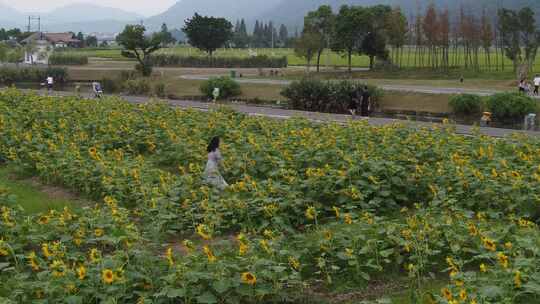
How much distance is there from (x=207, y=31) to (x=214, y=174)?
53067 millimetres

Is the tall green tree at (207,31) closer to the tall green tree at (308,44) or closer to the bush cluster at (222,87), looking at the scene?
the tall green tree at (308,44)

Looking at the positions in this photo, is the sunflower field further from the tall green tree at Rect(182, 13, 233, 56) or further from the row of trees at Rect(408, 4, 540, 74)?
the tall green tree at Rect(182, 13, 233, 56)

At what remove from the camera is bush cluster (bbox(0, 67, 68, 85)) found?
5278cm

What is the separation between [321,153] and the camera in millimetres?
12734

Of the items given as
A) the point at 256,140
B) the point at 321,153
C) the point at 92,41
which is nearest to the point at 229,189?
the point at 321,153

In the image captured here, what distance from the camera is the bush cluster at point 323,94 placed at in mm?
32625

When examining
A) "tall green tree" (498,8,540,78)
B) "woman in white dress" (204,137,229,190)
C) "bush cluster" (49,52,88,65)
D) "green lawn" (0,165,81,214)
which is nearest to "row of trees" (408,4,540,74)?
"tall green tree" (498,8,540,78)

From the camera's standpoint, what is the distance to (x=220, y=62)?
65062mm

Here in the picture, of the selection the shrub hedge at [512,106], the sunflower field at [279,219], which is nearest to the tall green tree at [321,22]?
the shrub hedge at [512,106]

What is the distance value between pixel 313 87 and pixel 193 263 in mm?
27161

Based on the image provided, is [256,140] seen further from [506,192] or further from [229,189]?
[506,192]

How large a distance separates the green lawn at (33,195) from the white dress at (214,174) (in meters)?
2.27

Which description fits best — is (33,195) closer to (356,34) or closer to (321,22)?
(356,34)

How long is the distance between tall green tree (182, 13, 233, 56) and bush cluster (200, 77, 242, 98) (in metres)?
24.5
